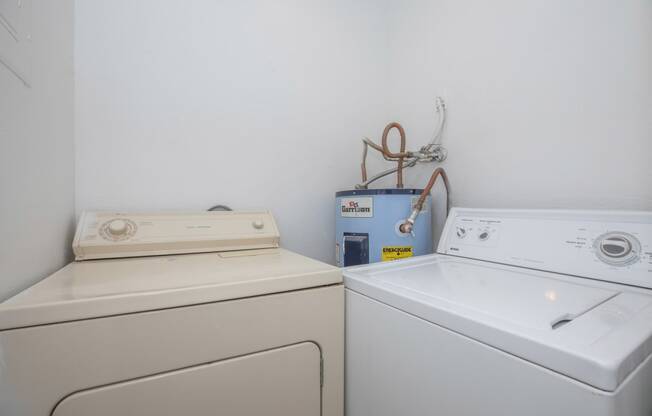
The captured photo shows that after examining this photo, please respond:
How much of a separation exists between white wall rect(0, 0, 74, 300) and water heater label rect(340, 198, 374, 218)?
0.93 m

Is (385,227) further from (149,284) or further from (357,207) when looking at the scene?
(149,284)

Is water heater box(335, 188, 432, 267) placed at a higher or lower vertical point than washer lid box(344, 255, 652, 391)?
higher

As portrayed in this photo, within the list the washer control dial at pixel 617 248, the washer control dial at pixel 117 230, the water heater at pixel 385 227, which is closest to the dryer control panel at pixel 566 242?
the washer control dial at pixel 617 248

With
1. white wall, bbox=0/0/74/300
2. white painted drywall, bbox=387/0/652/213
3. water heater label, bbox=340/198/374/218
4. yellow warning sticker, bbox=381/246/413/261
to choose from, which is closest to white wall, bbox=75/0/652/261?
white painted drywall, bbox=387/0/652/213

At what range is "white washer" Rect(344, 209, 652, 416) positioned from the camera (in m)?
0.36

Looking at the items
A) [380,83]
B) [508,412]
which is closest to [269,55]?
[380,83]

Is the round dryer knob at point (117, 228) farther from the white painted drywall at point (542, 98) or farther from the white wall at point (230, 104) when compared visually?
the white painted drywall at point (542, 98)

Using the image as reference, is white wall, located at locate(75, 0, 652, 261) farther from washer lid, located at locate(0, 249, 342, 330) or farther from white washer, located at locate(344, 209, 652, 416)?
washer lid, located at locate(0, 249, 342, 330)

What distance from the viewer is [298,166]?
1.37m

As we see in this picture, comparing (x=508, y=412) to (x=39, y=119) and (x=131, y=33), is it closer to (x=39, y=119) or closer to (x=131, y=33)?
(x=39, y=119)

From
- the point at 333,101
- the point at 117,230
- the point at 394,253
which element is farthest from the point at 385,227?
the point at 117,230

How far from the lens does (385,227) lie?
1078 millimetres

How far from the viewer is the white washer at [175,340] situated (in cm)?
45

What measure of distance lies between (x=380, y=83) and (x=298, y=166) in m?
0.72
